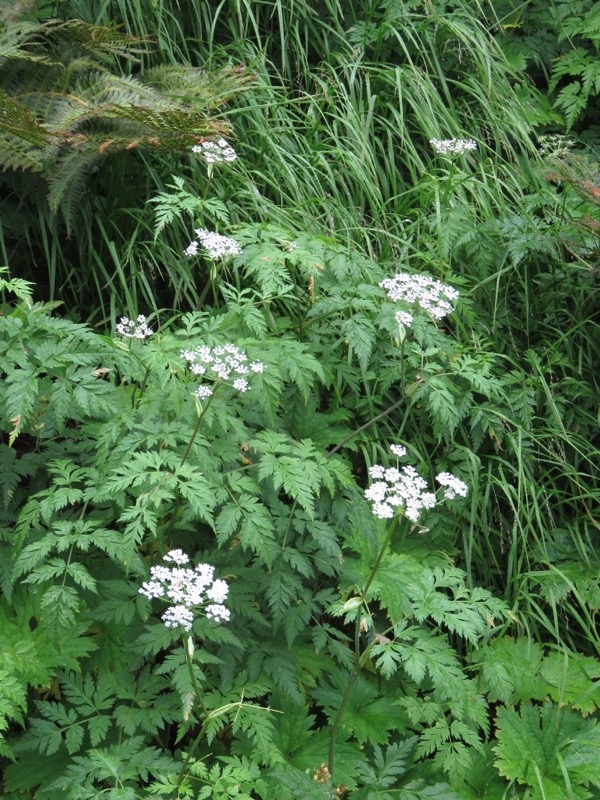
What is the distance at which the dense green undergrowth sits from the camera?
7.54 ft

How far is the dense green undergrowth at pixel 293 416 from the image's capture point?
7.54 feet

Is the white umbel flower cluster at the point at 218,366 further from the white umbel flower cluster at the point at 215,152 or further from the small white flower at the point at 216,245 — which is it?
the white umbel flower cluster at the point at 215,152

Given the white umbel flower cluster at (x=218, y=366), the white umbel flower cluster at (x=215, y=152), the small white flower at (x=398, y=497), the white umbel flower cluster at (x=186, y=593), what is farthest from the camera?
the white umbel flower cluster at (x=215, y=152)

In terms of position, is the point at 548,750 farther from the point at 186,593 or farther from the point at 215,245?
the point at 215,245

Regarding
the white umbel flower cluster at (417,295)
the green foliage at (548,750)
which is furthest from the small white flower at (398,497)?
the green foliage at (548,750)

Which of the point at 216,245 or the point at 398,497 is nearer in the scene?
the point at 398,497

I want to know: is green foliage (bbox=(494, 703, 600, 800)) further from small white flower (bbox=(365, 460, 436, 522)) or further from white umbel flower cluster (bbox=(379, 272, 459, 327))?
white umbel flower cluster (bbox=(379, 272, 459, 327))

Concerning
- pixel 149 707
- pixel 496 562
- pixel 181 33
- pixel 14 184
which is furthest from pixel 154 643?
pixel 181 33

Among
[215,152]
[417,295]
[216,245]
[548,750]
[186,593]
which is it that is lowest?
[548,750]

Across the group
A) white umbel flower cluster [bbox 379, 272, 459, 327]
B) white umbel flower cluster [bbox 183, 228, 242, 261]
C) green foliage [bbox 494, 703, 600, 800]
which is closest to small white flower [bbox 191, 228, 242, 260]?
white umbel flower cluster [bbox 183, 228, 242, 261]

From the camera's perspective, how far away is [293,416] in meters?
2.90

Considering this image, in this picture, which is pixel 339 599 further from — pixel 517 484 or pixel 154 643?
pixel 517 484

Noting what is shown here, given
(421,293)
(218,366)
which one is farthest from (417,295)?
(218,366)

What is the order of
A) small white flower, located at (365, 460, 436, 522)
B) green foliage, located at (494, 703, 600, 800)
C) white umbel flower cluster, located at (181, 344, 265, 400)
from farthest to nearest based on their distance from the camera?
green foliage, located at (494, 703, 600, 800), white umbel flower cluster, located at (181, 344, 265, 400), small white flower, located at (365, 460, 436, 522)
